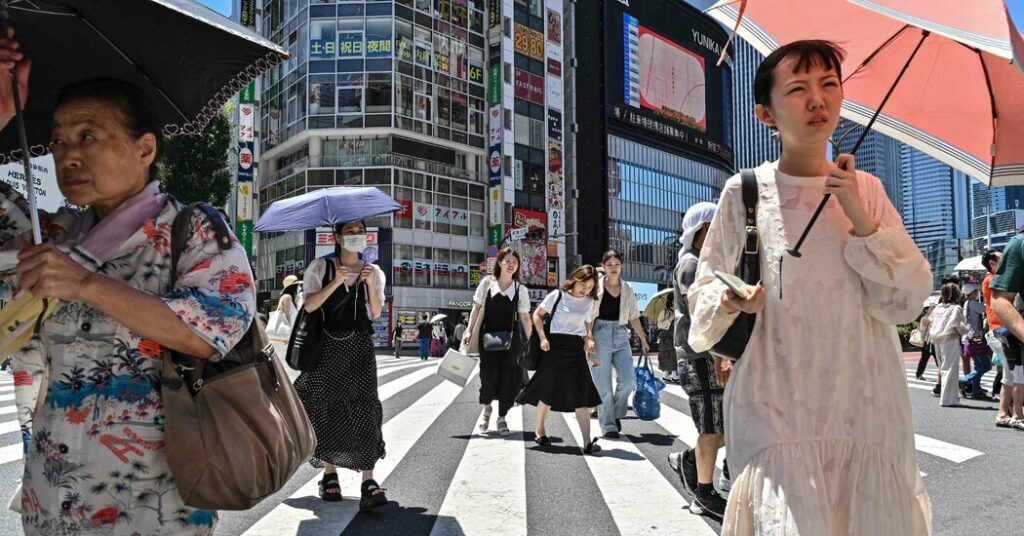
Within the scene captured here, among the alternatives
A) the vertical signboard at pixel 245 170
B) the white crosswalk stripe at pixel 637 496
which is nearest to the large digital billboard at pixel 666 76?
the vertical signboard at pixel 245 170

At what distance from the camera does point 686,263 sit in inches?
178

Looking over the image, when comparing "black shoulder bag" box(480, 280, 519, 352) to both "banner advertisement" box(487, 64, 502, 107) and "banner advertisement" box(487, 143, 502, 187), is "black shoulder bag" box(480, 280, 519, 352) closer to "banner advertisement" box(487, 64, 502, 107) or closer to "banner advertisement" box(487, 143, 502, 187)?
"banner advertisement" box(487, 143, 502, 187)

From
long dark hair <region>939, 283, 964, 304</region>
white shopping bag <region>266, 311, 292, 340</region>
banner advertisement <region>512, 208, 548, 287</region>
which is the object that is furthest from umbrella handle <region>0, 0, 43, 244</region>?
banner advertisement <region>512, 208, 548, 287</region>

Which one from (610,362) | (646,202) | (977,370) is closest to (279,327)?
(610,362)

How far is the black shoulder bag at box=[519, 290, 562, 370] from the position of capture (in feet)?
24.2

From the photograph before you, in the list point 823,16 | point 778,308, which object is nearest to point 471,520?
point 778,308

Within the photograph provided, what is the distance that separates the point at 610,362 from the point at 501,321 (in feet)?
3.88

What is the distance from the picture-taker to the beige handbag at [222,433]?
5.54ft

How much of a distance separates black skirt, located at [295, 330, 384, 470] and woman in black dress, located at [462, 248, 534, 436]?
293 cm

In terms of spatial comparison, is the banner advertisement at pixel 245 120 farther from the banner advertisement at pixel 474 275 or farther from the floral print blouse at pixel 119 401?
the floral print blouse at pixel 119 401

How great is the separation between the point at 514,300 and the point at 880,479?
6.08 m

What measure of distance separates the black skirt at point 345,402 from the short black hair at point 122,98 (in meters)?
3.09

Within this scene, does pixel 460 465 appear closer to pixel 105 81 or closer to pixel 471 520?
pixel 471 520

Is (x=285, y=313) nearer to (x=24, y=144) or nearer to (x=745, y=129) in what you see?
(x=24, y=144)
